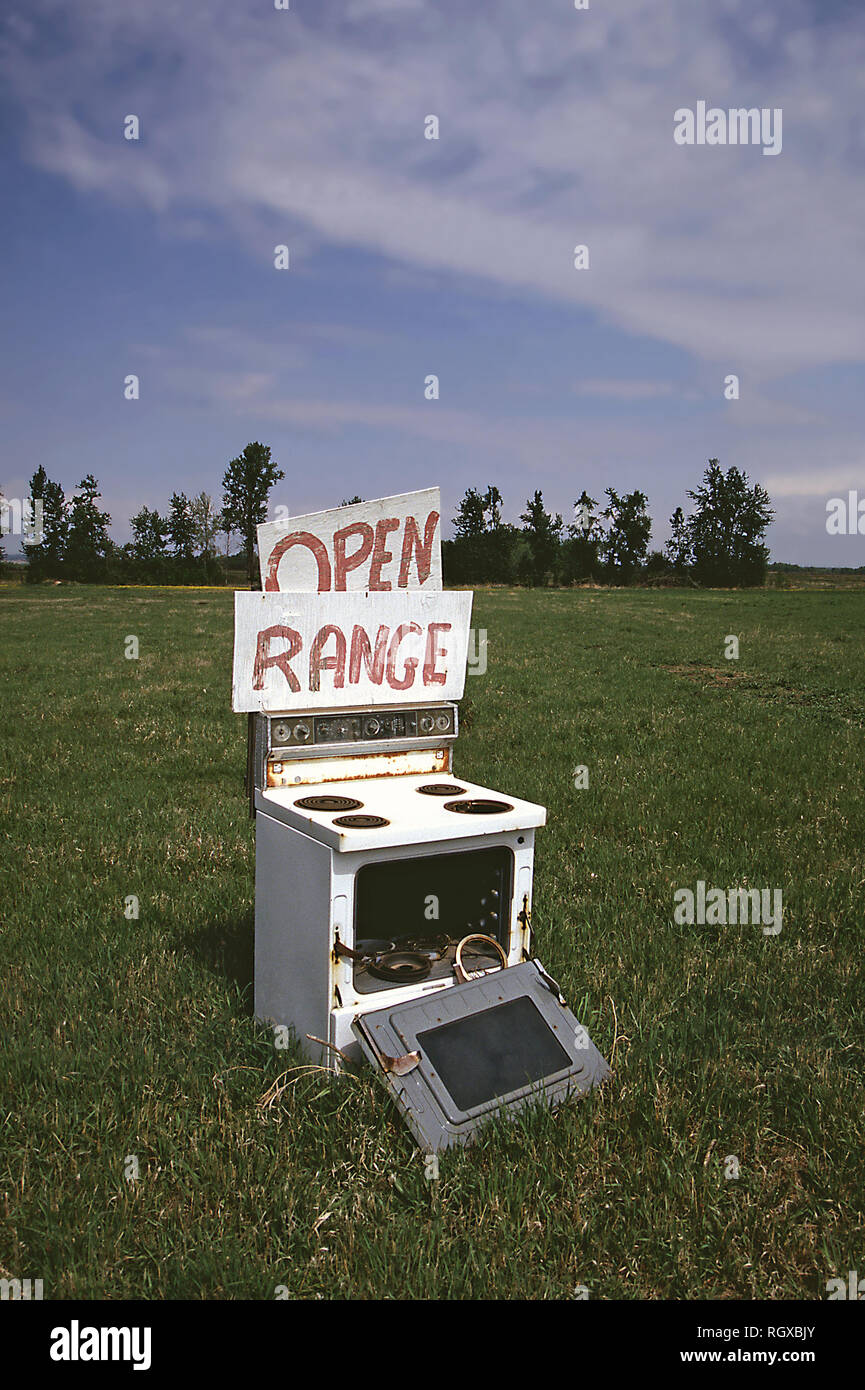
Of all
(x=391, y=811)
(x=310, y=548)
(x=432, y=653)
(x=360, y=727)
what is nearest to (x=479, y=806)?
(x=391, y=811)

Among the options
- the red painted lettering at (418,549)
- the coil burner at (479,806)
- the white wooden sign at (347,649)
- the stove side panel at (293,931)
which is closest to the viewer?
the stove side panel at (293,931)

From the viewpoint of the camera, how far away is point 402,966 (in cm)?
395

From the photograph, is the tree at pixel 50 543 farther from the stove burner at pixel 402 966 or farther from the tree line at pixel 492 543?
the stove burner at pixel 402 966

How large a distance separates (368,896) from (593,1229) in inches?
77.5

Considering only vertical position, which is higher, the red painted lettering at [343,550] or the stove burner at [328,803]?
the red painted lettering at [343,550]

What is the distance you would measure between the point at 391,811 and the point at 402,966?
661mm

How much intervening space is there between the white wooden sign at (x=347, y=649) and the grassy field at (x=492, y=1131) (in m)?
1.61

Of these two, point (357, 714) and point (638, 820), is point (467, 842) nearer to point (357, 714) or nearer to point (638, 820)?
point (357, 714)

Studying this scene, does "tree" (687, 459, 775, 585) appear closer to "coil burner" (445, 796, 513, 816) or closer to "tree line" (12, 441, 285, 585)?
"tree line" (12, 441, 285, 585)

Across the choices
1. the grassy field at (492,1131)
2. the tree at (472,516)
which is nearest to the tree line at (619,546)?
the tree at (472,516)

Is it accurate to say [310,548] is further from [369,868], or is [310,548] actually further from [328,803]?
[369,868]

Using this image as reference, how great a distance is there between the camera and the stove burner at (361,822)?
363 centimetres

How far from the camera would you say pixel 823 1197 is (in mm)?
3299

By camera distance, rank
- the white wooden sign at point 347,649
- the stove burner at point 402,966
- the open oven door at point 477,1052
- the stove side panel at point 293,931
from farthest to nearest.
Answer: the white wooden sign at point 347,649, the stove burner at point 402,966, the stove side panel at point 293,931, the open oven door at point 477,1052
